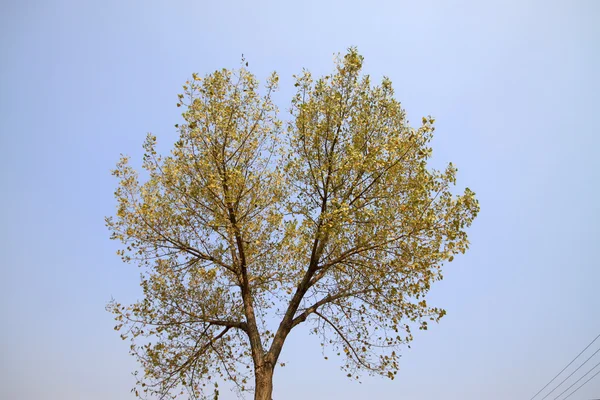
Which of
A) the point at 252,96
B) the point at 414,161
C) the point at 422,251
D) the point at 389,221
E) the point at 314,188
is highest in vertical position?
the point at 252,96

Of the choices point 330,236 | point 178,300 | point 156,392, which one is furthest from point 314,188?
point 156,392

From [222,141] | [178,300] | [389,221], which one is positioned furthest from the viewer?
[178,300]

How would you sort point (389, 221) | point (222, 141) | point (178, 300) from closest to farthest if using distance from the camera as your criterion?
point (389, 221)
point (222, 141)
point (178, 300)

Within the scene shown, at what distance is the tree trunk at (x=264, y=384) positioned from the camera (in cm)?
1622

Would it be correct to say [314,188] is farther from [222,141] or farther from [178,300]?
[178,300]

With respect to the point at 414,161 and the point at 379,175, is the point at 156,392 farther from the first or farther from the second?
the point at 414,161

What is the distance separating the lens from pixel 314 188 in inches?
714

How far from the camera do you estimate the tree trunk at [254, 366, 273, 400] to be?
53.2ft

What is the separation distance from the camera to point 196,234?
18281 millimetres

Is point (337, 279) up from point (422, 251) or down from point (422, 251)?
up

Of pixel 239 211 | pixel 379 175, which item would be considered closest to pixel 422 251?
pixel 379 175

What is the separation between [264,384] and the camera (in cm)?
1642

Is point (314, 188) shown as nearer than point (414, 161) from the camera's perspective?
No

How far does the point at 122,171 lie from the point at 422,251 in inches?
470
